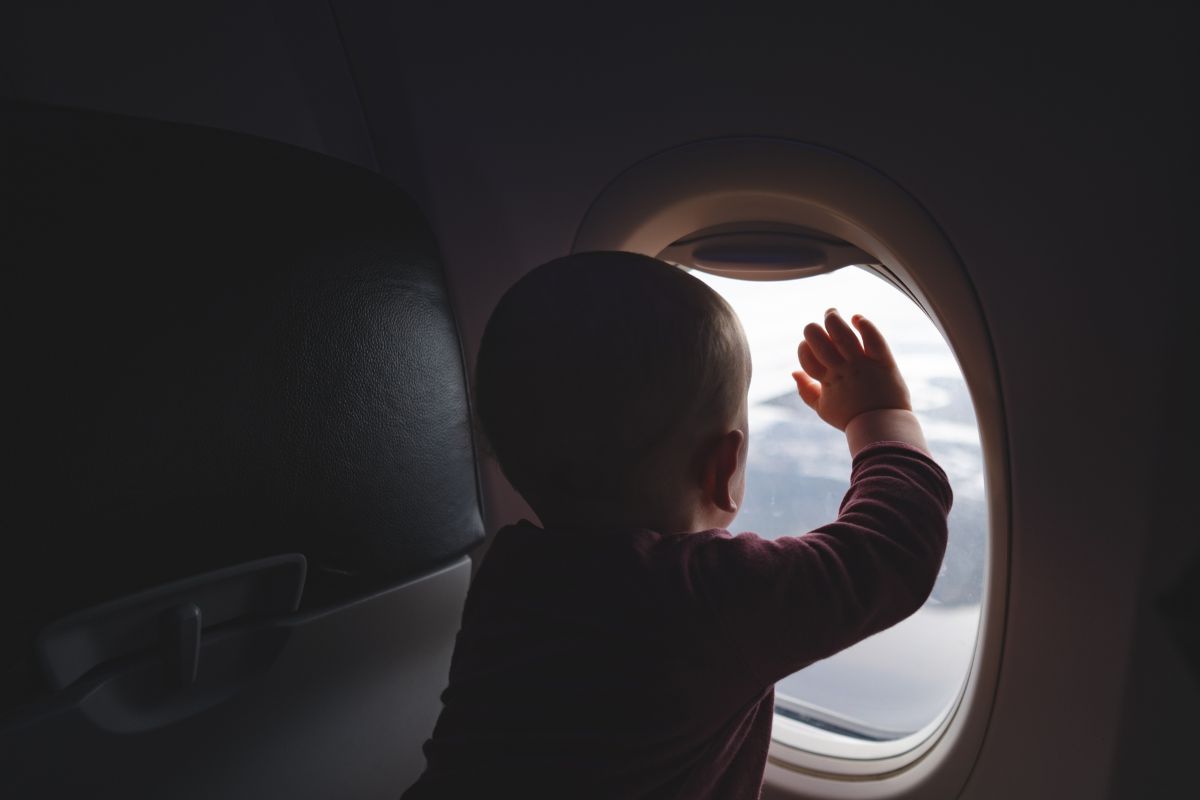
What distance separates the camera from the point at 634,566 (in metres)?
0.63

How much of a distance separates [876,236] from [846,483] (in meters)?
0.39

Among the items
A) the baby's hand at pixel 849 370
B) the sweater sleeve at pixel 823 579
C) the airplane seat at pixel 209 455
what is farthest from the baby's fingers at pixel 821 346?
the airplane seat at pixel 209 455

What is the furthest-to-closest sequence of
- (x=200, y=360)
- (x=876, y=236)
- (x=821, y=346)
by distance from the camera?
(x=821, y=346), (x=876, y=236), (x=200, y=360)

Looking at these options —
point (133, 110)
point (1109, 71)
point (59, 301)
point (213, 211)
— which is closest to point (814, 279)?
point (1109, 71)

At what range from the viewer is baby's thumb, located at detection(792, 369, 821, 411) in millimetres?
923

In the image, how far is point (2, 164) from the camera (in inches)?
21.0

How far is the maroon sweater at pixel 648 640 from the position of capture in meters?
0.60

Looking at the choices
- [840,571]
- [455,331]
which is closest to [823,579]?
[840,571]

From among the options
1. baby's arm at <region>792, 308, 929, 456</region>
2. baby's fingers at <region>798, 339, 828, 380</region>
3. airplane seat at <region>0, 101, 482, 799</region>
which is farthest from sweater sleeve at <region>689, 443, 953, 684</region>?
airplane seat at <region>0, 101, 482, 799</region>

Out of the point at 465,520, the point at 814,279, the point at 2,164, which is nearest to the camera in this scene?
the point at 2,164

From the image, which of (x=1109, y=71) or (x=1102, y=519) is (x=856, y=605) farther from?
(x=1109, y=71)

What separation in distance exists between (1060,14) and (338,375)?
2.23 ft

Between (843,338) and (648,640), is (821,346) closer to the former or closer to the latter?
(843,338)

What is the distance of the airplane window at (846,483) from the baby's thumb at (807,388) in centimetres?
6
